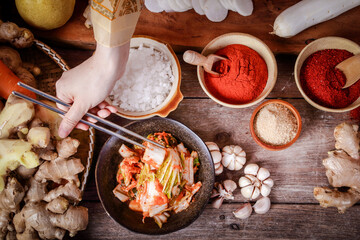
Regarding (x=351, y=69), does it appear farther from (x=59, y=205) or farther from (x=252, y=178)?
(x=59, y=205)

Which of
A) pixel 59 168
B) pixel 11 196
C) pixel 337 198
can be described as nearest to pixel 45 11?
pixel 59 168

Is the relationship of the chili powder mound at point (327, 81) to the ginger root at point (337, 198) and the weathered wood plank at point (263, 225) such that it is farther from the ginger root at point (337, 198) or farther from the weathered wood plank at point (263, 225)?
the weathered wood plank at point (263, 225)

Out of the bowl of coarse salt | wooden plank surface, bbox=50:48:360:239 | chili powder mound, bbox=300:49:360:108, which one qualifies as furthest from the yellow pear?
chili powder mound, bbox=300:49:360:108

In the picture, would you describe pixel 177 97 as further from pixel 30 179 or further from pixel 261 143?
pixel 30 179

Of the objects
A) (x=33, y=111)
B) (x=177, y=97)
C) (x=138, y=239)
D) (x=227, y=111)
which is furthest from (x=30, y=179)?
(x=227, y=111)

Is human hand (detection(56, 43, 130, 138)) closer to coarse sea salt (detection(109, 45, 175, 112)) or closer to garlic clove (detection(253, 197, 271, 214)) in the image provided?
coarse sea salt (detection(109, 45, 175, 112))

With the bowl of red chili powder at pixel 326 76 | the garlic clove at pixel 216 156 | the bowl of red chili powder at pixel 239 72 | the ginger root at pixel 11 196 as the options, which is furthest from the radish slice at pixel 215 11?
the ginger root at pixel 11 196
